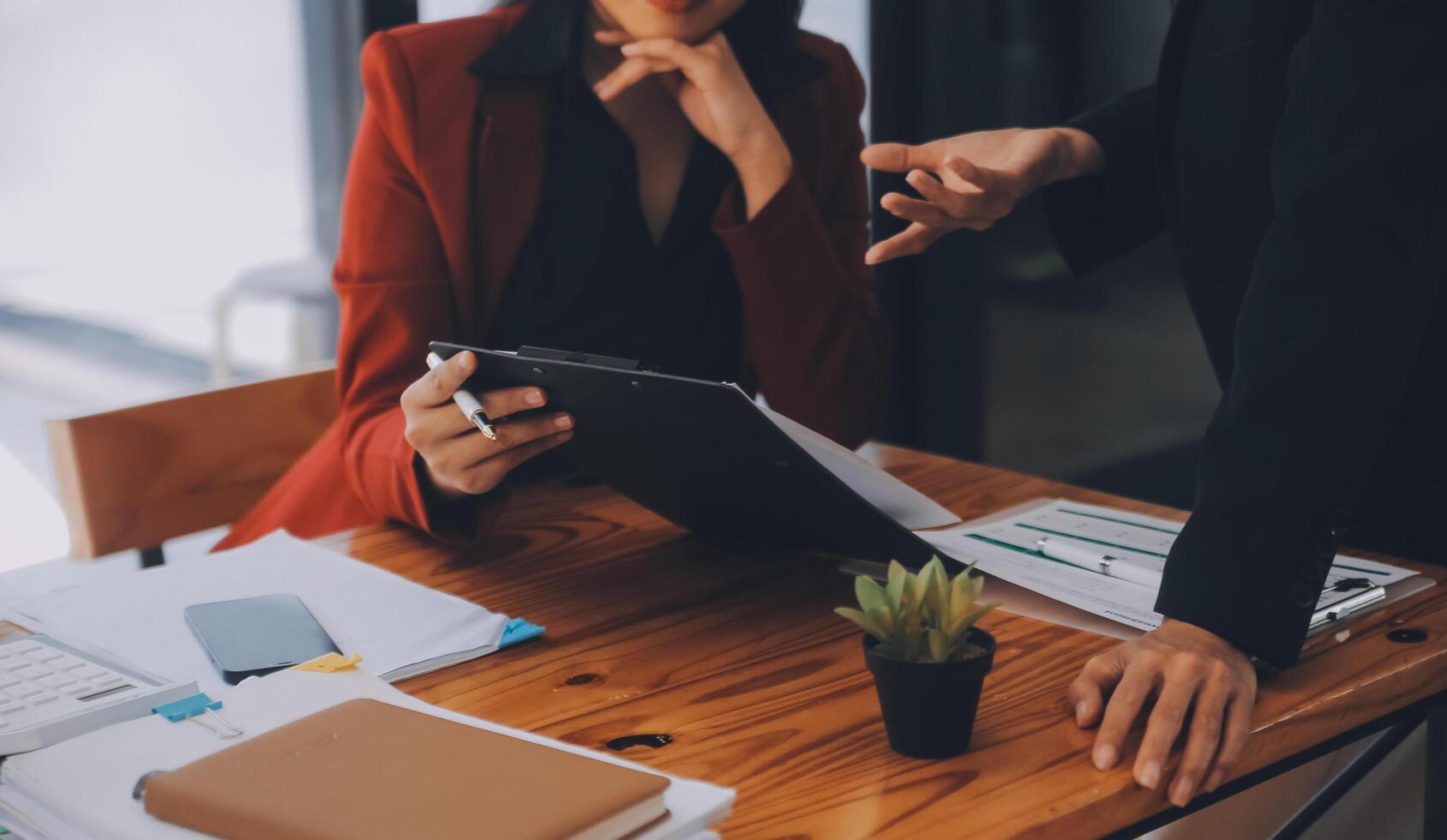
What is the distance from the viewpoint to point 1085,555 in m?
0.99

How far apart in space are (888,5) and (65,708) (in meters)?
2.25

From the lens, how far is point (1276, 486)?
2.52 ft

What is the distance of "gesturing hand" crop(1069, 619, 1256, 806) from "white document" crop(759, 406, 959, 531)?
0.67 ft

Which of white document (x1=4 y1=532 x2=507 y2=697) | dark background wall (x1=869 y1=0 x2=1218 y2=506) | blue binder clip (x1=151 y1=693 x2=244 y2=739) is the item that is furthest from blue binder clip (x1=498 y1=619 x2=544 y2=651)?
dark background wall (x1=869 y1=0 x2=1218 y2=506)

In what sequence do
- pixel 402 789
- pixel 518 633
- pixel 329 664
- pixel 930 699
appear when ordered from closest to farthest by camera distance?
pixel 402 789 → pixel 930 699 → pixel 329 664 → pixel 518 633

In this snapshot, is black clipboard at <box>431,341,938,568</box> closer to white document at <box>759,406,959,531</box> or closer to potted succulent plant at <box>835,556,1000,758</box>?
white document at <box>759,406,959,531</box>

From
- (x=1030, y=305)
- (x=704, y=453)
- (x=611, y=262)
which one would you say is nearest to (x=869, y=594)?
(x=704, y=453)

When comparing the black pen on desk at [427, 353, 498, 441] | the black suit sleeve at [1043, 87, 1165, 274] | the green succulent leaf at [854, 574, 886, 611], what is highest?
the black suit sleeve at [1043, 87, 1165, 274]

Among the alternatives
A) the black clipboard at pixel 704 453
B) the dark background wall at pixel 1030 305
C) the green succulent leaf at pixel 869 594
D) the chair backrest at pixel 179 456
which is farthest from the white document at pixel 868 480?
the dark background wall at pixel 1030 305

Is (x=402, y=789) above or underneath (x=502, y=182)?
underneath

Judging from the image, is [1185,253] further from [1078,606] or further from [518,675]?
[518,675]

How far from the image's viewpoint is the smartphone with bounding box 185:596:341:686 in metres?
0.82

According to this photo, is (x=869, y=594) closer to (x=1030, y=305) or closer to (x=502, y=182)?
(x=502, y=182)

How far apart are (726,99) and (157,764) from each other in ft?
3.16
